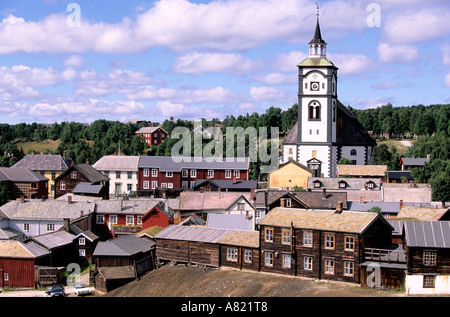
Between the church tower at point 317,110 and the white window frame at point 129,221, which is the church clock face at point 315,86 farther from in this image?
the white window frame at point 129,221

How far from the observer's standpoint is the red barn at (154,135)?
140000 mm

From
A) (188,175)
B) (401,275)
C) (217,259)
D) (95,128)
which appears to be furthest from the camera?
(95,128)

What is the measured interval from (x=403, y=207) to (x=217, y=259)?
57.9ft

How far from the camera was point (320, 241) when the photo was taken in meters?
36.5

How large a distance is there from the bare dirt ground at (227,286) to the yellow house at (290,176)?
2627 centimetres

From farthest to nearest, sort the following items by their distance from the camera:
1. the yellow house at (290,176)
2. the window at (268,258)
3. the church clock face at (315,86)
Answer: the church clock face at (315,86), the yellow house at (290,176), the window at (268,258)

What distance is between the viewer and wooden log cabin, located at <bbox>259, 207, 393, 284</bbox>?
35.2 metres

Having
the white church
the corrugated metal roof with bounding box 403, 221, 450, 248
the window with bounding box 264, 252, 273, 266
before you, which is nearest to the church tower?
the white church

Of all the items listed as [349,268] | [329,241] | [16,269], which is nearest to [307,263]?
[329,241]

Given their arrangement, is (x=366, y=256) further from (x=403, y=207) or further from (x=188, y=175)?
(x=188, y=175)

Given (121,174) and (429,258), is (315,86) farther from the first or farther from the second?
(429,258)

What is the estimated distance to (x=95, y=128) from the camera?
15562 cm

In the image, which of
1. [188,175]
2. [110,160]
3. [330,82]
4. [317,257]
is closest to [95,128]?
[110,160]

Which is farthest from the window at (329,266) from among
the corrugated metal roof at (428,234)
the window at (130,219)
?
the window at (130,219)
